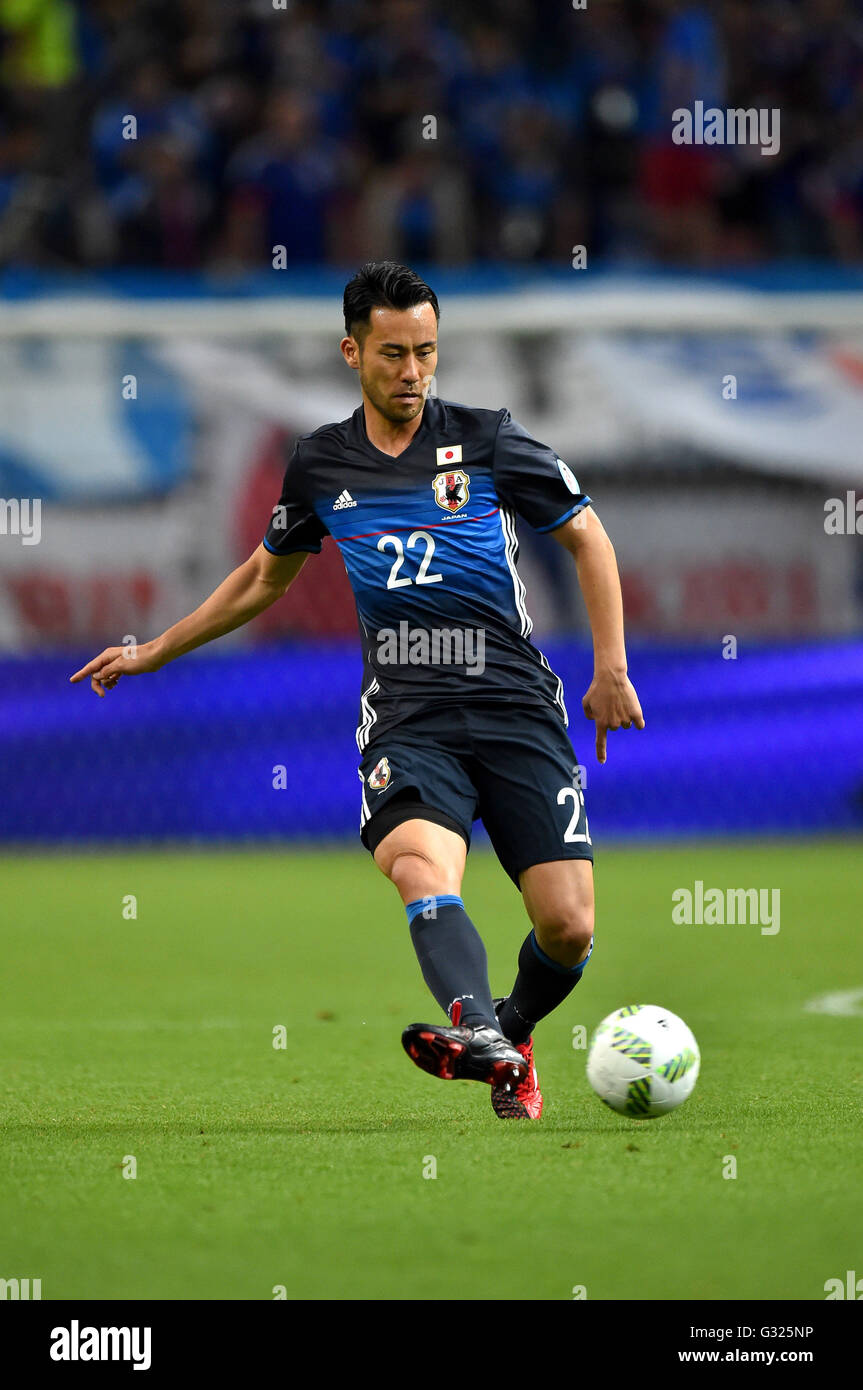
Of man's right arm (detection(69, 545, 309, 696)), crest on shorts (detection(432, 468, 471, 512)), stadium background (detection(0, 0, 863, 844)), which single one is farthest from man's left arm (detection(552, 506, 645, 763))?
stadium background (detection(0, 0, 863, 844))

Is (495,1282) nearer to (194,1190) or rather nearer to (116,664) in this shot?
(194,1190)

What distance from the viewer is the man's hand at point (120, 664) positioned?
215 inches

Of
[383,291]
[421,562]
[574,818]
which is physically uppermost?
[383,291]

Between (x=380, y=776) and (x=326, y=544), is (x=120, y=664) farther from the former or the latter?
(x=326, y=544)

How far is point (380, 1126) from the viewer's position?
4973mm

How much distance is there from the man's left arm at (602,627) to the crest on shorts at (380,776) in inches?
20.2

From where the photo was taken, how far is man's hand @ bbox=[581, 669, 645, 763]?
4.82 m

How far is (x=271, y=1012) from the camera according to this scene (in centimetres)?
706

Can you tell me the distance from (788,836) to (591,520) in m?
7.81

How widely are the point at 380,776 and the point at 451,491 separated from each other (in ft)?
2.45

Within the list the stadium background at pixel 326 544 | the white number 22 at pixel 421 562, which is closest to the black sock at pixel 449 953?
the stadium background at pixel 326 544

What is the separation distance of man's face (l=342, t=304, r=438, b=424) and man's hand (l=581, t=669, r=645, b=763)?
0.85 meters

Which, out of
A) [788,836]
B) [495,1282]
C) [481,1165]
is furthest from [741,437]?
[495,1282]

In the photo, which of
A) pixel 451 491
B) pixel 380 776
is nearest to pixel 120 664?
pixel 380 776
